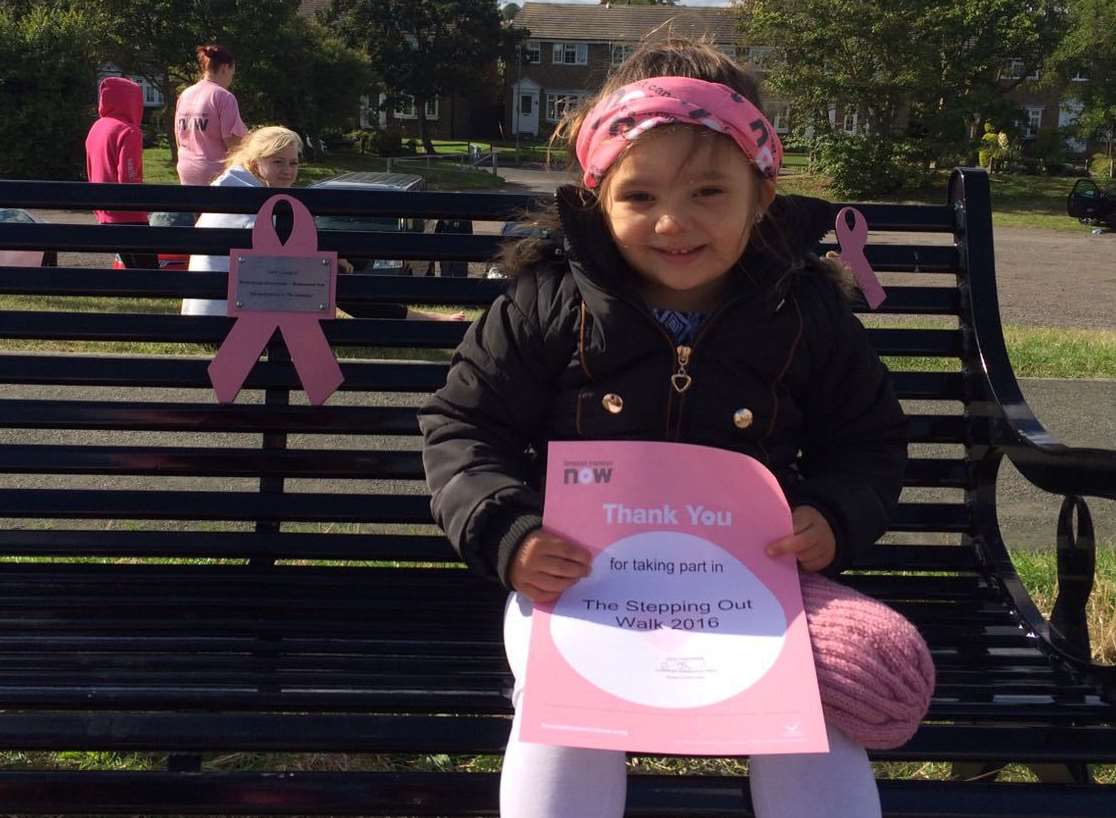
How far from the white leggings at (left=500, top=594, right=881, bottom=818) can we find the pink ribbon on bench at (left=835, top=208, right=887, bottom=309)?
130 cm

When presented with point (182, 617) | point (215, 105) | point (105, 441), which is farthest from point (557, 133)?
point (215, 105)

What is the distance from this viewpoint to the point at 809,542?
6.37 ft

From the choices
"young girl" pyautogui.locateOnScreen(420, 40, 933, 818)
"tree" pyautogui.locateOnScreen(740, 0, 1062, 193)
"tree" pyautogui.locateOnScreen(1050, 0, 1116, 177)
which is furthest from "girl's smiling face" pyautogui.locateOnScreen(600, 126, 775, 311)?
"tree" pyautogui.locateOnScreen(1050, 0, 1116, 177)

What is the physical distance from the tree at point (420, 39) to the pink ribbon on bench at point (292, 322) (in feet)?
182

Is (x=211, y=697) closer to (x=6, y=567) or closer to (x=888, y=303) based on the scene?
(x=6, y=567)

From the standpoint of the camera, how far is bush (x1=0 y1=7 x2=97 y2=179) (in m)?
26.2

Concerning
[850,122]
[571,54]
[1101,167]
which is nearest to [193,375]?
[850,122]

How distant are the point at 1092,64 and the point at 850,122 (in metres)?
9.62

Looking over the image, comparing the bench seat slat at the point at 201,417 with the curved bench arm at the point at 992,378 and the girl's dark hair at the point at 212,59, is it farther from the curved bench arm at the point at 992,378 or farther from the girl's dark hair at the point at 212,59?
the girl's dark hair at the point at 212,59

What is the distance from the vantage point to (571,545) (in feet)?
6.21

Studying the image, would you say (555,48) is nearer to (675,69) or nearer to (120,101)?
(120,101)

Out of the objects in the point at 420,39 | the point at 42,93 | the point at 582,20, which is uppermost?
the point at 582,20

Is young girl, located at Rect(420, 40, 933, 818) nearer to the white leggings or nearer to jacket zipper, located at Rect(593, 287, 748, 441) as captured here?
jacket zipper, located at Rect(593, 287, 748, 441)

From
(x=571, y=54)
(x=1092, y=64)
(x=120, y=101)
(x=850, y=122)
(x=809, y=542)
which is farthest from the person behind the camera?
(x=571, y=54)
